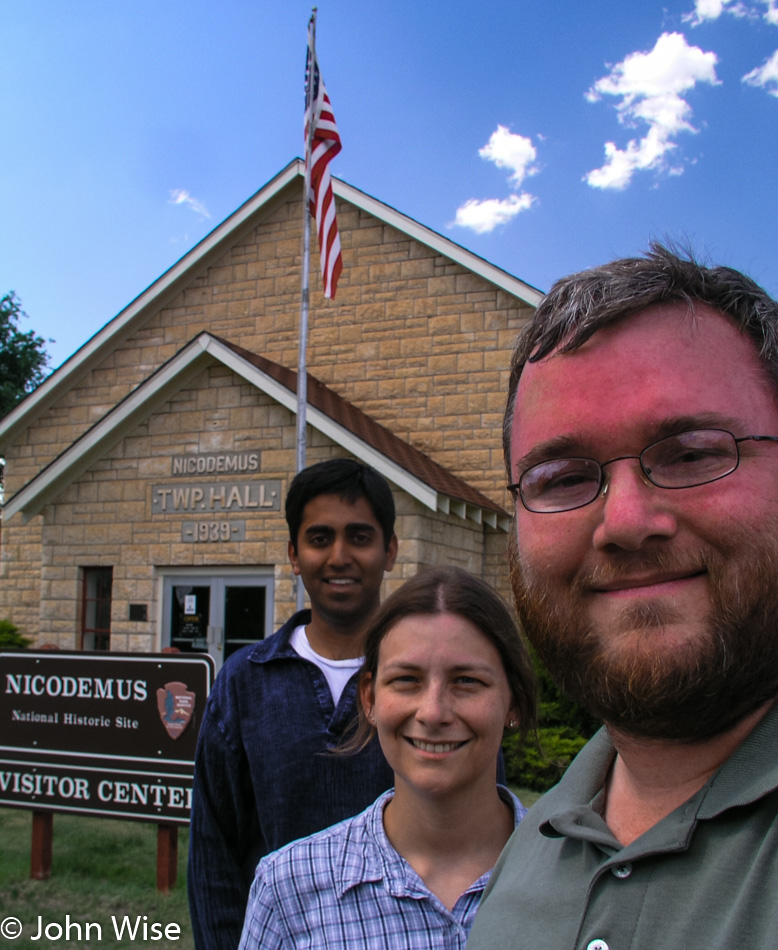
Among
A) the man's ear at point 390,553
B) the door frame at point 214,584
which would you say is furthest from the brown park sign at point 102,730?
the door frame at point 214,584

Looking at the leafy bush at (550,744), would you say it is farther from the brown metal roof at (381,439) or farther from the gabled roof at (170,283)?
the gabled roof at (170,283)

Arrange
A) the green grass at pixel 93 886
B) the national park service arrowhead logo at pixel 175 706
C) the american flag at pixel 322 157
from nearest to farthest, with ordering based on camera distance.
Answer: the green grass at pixel 93 886 → the national park service arrowhead logo at pixel 175 706 → the american flag at pixel 322 157

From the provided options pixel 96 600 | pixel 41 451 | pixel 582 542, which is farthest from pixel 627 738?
pixel 41 451

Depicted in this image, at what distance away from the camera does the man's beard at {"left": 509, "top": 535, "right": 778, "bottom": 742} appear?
2.92 feet

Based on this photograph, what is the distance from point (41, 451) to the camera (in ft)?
44.2

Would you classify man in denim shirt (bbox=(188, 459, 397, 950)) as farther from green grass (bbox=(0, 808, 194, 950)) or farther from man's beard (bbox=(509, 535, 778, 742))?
green grass (bbox=(0, 808, 194, 950))

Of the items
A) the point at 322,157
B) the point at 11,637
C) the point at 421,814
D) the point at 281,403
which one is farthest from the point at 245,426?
the point at 421,814

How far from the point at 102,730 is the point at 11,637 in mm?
7276

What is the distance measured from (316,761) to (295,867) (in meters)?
0.51

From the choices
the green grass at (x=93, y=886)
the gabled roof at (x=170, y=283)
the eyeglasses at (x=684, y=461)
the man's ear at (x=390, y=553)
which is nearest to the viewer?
the eyeglasses at (x=684, y=461)

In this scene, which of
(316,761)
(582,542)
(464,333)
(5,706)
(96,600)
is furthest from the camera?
(464,333)

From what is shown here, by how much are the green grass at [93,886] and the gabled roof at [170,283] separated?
767 centimetres

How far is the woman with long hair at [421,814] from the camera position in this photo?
1.67 m

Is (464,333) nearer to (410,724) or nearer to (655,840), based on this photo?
(410,724)
